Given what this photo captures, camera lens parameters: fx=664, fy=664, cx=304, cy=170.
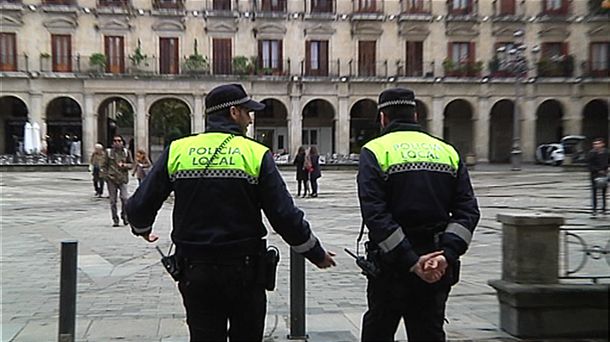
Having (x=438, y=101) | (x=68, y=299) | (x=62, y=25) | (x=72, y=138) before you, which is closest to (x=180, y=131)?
(x=72, y=138)

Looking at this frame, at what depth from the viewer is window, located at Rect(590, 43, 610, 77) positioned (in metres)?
44.3

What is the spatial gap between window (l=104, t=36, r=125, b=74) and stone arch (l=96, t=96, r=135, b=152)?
1.88 meters

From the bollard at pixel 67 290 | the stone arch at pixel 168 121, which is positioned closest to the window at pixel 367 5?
the stone arch at pixel 168 121

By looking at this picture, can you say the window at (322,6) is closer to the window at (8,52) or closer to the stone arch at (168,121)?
the stone arch at (168,121)

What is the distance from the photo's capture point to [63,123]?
44.8 m

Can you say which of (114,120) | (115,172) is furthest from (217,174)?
(114,120)

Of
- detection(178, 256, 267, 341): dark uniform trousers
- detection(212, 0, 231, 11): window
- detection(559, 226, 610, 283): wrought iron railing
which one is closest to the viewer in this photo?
detection(178, 256, 267, 341): dark uniform trousers

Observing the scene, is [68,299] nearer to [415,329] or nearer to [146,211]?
[146,211]

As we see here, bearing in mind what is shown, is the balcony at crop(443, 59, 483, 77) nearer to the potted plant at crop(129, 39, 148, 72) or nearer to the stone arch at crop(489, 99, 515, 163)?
the stone arch at crop(489, 99, 515, 163)

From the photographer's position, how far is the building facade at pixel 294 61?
41469 mm

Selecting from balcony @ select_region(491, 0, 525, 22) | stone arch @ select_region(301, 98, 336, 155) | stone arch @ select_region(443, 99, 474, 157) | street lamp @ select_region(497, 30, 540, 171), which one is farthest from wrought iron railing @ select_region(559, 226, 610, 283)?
stone arch @ select_region(443, 99, 474, 157)

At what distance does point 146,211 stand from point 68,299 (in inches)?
87.9

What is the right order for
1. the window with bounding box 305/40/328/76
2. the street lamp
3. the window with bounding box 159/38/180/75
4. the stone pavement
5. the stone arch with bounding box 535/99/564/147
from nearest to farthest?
the stone pavement → the street lamp → the window with bounding box 159/38/180/75 → the window with bounding box 305/40/328/76 → the stone arch with bounding box 535/99/564/147

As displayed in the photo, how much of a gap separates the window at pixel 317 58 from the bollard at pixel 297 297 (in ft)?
126
